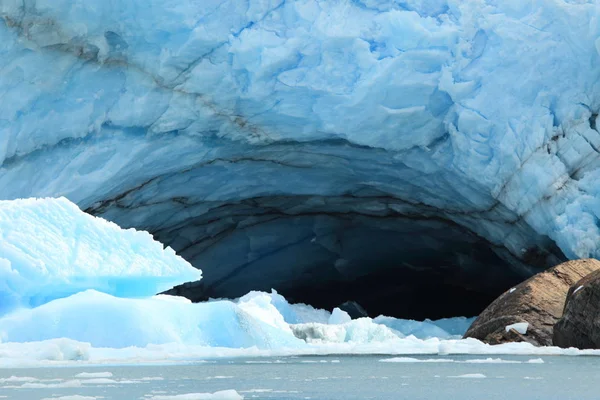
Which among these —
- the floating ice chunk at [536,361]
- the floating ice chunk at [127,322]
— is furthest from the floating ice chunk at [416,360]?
the floating ice chunk at [127,322]

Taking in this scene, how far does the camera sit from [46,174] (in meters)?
8.47

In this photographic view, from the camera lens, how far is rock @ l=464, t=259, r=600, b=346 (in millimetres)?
7902

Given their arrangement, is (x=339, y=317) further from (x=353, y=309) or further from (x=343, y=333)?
(x=353, y=309)

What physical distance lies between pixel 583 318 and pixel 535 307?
1118mm

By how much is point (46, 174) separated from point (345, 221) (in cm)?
511

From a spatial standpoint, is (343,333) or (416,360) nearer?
(416,360)

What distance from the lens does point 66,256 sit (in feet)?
20.9

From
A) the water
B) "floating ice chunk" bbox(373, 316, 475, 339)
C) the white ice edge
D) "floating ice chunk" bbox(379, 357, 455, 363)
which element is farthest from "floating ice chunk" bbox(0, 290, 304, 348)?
"floating ice chunk" bbox(373, 316, 475, 339)

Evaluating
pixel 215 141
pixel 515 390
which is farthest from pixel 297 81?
pixel 515 390

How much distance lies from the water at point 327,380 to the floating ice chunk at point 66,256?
1344 millimetres

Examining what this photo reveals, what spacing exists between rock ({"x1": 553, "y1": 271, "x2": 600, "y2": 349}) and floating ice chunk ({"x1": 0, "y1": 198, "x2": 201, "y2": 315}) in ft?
10.0

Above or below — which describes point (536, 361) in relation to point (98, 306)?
below

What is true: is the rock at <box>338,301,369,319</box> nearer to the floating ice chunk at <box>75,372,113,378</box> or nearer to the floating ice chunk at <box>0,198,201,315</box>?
the floating ice chunk at <box>0,198,201,315</box>

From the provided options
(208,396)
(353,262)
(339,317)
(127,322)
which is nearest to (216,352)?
(127,322)
